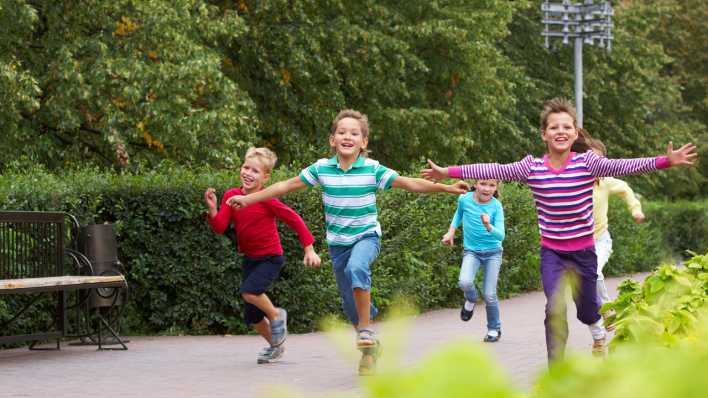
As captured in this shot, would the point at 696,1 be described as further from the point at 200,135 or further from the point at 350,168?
→ the point at 350,168

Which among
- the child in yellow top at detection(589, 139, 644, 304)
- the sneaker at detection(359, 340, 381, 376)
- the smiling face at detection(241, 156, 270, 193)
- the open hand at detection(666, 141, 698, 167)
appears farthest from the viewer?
the child in yellow top at detection(589, 139, 644, 304)

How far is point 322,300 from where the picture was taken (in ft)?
42.0

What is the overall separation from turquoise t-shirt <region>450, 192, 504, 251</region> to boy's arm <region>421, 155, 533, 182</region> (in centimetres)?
425

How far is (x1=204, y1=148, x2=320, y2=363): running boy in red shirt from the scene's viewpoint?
9.96 m

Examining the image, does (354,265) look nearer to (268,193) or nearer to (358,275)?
(358,275)

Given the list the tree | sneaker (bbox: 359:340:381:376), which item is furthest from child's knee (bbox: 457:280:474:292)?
sneaker (bbox: 359:340:381:376)

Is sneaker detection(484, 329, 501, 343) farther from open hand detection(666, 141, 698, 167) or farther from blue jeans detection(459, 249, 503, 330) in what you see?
open hand detection(666, 141, 698, 167)

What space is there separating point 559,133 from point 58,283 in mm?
4723

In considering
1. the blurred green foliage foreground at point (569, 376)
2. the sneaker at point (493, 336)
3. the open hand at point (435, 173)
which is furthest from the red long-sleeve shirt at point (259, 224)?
the blurred green foliage foreground at point (569, 376)

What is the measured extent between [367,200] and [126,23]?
14787mm

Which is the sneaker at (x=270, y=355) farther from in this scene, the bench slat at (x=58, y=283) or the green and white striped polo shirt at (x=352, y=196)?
the bench slat at (x=58, y=283)

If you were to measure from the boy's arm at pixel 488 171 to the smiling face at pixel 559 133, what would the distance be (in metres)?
0.18

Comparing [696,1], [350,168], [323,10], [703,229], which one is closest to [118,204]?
[350,168]

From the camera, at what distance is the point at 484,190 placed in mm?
12094
